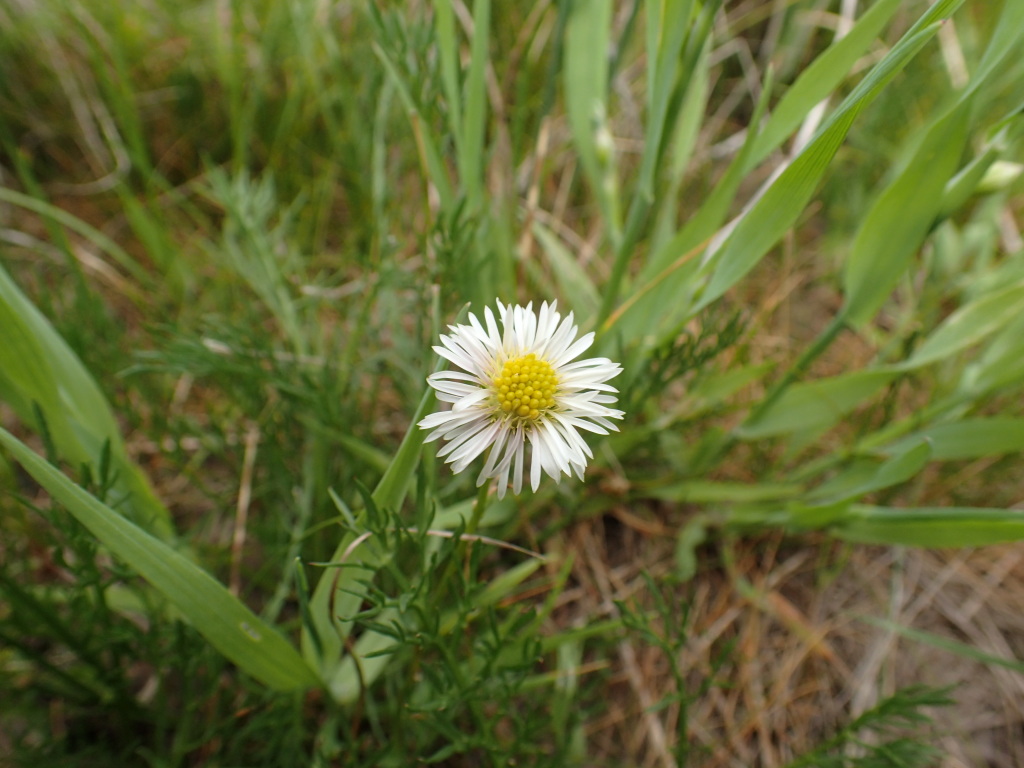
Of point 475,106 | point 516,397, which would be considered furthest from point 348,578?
point 475,106

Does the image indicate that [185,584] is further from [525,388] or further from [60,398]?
[525,388]

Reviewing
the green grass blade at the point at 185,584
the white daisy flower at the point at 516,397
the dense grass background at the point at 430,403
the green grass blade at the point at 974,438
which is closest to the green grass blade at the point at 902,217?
the dense grass background at the point at 430,403

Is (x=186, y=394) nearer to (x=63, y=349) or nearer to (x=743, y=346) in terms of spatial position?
(x=63, y=349)

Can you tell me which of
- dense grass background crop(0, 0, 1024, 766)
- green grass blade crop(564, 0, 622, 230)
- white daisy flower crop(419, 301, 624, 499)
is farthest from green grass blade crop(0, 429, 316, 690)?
green grass blade crop(564, 0, 622, 230)

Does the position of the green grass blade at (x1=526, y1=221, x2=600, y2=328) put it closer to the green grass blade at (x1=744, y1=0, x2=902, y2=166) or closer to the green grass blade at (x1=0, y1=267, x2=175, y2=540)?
the green grass blade at (x1=744, y1=0, x2=902, y2=166)

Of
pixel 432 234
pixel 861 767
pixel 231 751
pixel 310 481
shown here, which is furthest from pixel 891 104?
pixel 231 751

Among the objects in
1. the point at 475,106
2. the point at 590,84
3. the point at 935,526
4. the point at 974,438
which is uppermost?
the point at 590,84

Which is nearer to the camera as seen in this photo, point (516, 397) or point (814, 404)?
point (516, 397)
